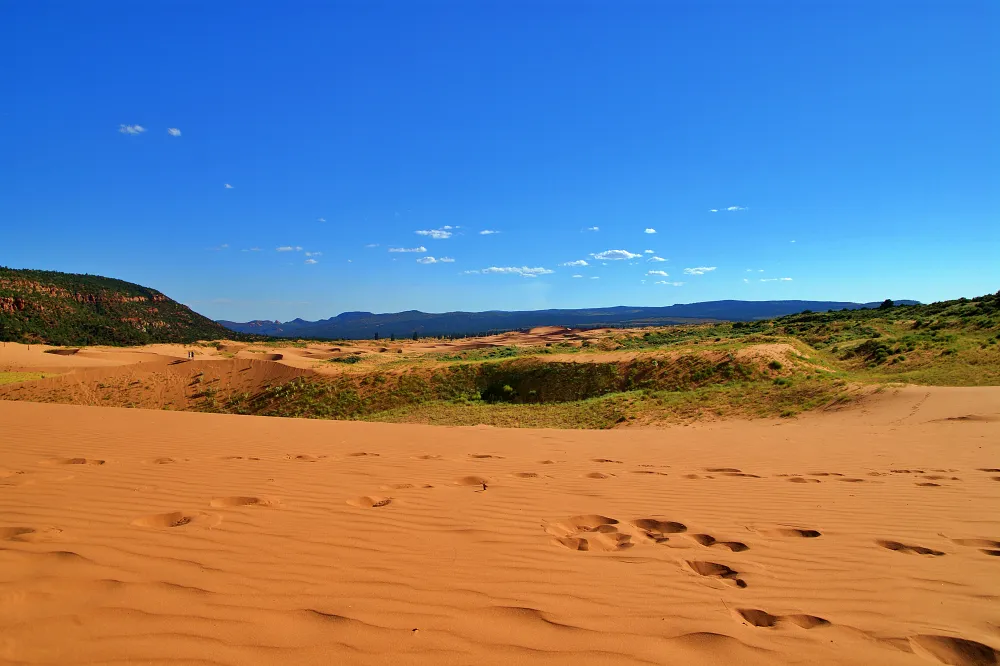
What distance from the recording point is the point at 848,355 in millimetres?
22516

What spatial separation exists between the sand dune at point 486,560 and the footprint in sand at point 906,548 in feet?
0.10

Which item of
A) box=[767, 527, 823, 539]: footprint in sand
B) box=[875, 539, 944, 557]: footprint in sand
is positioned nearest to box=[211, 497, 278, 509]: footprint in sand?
box=[767, 527, 823, 539]: footprint in sand

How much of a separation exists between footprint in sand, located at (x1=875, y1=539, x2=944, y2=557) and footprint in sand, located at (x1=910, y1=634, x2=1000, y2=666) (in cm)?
136

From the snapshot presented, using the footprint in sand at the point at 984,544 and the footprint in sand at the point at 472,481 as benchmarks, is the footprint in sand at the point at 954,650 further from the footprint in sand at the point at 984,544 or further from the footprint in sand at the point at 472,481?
the footprint in sand at the point at 472,481

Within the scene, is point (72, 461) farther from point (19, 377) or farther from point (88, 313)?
point (88, 313)

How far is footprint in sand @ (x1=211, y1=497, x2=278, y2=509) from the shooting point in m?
4.45

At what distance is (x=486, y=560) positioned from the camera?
3.34 metres

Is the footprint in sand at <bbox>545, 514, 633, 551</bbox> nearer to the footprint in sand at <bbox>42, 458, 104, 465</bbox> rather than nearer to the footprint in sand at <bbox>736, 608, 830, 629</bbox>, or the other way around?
the footprint in sand at <bbox>736, 608, 830, 629</bbox>

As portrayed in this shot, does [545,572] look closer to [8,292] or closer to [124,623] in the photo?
[124,623]

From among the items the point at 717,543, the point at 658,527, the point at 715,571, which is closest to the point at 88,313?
the point at 658,527

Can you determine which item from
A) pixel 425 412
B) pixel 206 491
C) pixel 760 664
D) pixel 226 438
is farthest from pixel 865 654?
pixel 425 412

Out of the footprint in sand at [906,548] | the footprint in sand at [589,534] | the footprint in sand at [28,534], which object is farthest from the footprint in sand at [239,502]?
the footprint in sand at [906,548]

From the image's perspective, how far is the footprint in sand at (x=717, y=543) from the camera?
372 centimetres

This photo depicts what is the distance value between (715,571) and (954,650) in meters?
1.16
